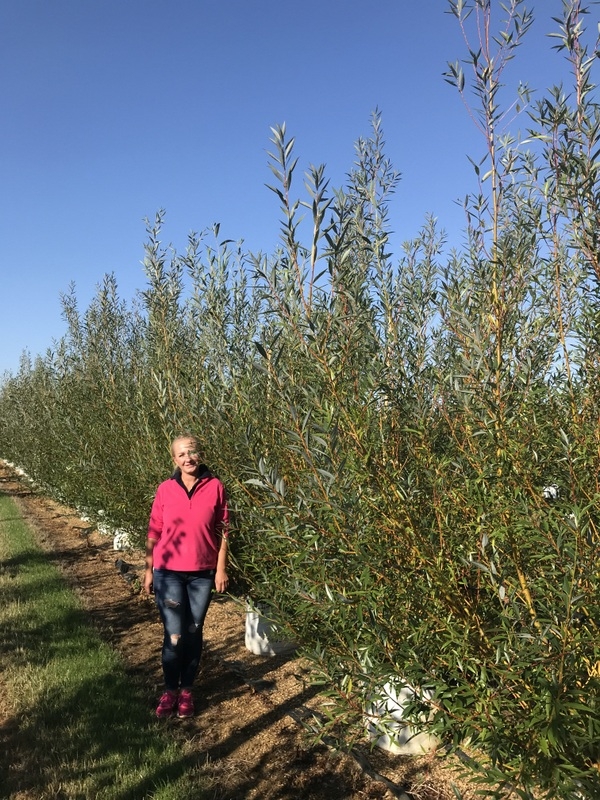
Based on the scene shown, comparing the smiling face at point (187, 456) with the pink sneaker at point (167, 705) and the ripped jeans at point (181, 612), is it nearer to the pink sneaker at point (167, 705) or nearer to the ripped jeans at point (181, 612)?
the ripped jeans at point (181, 612)

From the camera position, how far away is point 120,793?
10.5 feet

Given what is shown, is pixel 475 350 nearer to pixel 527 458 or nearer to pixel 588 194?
pixel 527 458

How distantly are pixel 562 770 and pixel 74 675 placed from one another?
379 centimetres

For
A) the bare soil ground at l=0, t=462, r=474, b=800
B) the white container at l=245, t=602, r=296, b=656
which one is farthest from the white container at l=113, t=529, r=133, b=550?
the white container at l=245, t=602, r=296, b=656

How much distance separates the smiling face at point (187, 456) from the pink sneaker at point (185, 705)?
5.08 ft

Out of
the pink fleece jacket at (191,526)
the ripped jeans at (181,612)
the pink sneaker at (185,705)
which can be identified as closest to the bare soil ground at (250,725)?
the pink sneaker at (185,705)

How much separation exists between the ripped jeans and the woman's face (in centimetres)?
72

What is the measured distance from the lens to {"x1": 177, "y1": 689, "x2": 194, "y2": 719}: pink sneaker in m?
4.22

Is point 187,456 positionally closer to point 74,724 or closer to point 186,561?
point 186,561

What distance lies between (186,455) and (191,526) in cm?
48

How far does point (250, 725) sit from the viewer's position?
4.16 m

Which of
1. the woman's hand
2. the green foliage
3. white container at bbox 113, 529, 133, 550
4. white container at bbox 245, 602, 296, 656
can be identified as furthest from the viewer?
white container at bbox 113, 529, 133, 550

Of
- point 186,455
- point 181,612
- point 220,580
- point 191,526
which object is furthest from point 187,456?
point 181,612

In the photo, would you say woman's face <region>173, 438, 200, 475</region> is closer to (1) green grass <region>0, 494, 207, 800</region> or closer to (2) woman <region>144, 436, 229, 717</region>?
(2) woman <region>144, 436, 229, 717</region>
